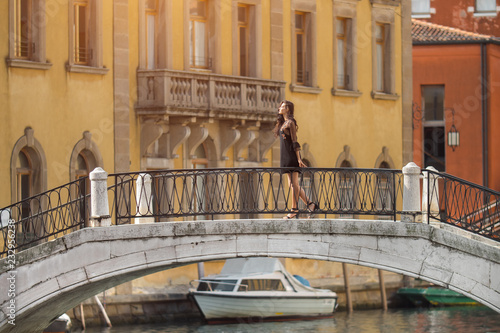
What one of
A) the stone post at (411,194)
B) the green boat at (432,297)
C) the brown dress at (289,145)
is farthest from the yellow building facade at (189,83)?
the stone post at (411,194)

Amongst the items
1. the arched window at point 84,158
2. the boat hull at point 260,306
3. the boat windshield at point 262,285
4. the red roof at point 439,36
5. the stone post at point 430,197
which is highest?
the red roof at point 439,36

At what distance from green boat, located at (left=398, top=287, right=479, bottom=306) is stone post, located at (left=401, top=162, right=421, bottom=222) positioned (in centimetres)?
1789

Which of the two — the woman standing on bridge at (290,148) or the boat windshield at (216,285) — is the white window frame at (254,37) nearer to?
the boat windshield at (216,285)

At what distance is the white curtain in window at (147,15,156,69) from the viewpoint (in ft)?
110

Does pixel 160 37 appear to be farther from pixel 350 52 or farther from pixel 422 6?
pixel 422 6

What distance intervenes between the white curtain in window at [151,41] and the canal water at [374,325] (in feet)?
17.9

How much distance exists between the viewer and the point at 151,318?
1336 inches

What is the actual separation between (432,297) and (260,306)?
5857 mm

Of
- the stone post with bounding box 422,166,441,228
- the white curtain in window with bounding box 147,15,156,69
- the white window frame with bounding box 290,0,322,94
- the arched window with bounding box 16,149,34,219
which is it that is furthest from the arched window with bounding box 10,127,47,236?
the stone post with bounding box 422,166,441,228

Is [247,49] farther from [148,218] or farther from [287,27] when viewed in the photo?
[148,218]

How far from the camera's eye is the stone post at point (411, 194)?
2177 cm

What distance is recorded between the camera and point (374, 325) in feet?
116

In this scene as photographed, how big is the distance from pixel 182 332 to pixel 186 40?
6.12 m

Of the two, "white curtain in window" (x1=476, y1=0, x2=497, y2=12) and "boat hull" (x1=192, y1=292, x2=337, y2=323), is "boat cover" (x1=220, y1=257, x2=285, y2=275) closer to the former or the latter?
"boat hull" (x1=192, y1=292, x2=337, y2=323)
